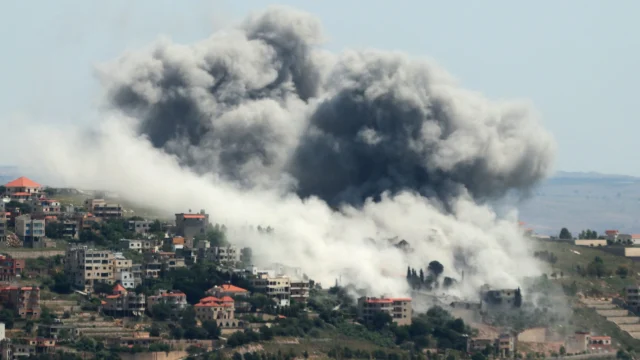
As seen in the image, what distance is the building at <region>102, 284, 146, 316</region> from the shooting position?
114438 millimetres

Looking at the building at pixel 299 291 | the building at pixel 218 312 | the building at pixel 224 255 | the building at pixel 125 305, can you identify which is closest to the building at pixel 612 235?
the building at pixel 224 255

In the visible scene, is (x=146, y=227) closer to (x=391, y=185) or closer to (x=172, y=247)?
(x=172, y=247)

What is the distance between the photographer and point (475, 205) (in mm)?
138750

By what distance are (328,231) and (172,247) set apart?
10476mm

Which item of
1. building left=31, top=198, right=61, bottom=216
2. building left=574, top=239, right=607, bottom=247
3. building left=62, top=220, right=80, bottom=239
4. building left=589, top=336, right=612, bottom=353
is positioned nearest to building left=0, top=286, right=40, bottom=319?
building left=62, top=220, right=80, bottom=239

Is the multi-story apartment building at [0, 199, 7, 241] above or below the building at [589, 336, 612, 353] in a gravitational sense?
above

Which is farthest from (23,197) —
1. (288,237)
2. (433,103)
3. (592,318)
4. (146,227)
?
(592,318)

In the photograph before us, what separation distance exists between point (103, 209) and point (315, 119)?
18093 millimetres

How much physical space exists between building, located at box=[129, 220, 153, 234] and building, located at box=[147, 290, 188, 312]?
1588cm

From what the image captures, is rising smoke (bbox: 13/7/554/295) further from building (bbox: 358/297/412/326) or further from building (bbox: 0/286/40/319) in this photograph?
building (bbox: 0/286/40/319)

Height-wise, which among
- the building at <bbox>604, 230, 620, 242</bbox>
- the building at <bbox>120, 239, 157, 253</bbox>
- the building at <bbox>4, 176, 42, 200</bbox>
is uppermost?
the building at <bbox>4, 176, 42, 200</bbox>

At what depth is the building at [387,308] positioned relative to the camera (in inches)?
4695

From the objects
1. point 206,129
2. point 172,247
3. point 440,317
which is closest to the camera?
point 440,317

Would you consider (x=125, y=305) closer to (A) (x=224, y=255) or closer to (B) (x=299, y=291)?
(B) (x=299, y=291)
